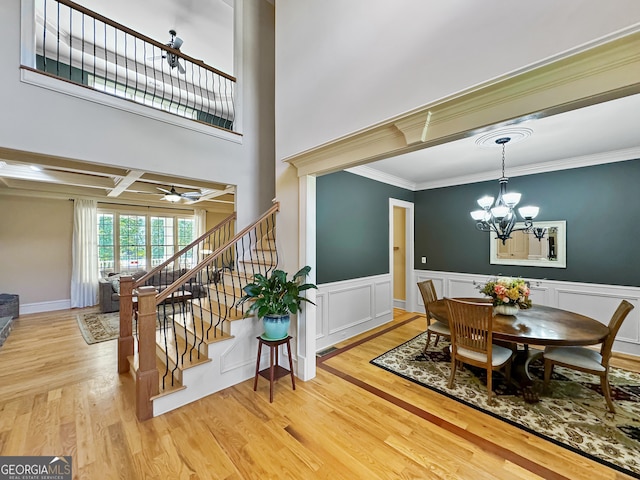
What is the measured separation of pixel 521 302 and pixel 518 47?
109 inches

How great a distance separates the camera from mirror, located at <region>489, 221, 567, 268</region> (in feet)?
13.6

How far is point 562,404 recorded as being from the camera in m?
2.49

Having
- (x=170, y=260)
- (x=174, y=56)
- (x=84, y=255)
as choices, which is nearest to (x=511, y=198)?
(x=170, y=260)

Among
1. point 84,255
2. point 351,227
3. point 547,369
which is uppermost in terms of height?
point 351,227

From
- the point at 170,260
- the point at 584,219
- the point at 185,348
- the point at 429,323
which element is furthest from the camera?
the point at 584,219

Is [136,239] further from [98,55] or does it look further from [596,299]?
[596,299]

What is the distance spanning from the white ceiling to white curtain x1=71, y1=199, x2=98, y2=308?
6543 millimetres

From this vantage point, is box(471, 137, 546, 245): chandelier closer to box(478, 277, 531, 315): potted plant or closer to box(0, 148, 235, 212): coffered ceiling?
box(478, 277, 531, 315): potted plant

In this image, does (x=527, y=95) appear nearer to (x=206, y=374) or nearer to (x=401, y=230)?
(x=206, y=374)

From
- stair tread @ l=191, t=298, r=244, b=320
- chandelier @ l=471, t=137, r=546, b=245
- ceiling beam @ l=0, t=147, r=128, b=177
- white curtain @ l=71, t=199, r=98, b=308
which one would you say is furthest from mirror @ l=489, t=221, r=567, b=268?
white curtain @ l=71, t=199, r=98, b=308

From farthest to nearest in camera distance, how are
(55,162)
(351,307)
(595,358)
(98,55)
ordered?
(98,55) < (351,307) < (55,162) < (595,358)

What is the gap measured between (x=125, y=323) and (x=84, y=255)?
4555 mm

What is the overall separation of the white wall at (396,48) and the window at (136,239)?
5.25 metres

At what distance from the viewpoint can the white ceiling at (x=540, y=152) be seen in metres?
2.73
